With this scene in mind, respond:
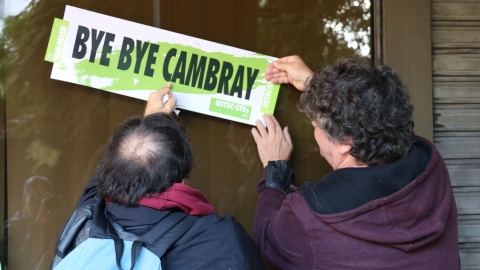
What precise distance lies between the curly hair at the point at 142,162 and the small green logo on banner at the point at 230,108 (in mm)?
667

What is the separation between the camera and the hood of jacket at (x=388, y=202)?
1.68 meters

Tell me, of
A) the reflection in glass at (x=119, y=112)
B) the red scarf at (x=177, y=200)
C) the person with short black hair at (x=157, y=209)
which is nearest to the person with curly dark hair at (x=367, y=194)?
the person with short black hair at (x=157, y=209)

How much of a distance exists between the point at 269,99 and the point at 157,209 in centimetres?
91

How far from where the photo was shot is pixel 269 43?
2.46 meters

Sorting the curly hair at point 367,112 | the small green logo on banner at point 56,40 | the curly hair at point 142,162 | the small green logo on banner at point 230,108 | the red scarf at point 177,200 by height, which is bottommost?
the red scarf at point 177,200

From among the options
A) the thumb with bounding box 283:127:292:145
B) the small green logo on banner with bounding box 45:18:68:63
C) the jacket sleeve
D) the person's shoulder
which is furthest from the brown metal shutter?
the small green logo on banner with bounding box 45:18:68:63

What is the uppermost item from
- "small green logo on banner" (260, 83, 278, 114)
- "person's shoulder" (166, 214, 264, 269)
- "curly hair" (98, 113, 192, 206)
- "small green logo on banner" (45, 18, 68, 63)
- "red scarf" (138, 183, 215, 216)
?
"small green logo on banner" (45, 18, 68, 63)

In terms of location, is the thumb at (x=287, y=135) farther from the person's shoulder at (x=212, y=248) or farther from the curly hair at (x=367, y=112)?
the person's shoulder at (x=212, y=248)

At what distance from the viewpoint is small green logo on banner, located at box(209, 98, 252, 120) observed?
2373mm

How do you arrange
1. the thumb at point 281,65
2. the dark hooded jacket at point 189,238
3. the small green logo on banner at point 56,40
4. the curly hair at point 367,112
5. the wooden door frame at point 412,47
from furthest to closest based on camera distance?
the wooden door frame at point 412,47
the thumb at point 281,65
the small green logo on banner at point 56,40
the curly hair at point 367,112
the dark hooded jacket at point 189,238

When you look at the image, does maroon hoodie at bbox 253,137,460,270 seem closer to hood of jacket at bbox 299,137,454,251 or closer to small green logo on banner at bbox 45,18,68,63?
hood of jacket at bbox 299,137,454,251

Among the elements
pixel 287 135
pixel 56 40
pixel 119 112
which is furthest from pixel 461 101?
pixel 56 40

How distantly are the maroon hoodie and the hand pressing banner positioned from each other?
0.67 m

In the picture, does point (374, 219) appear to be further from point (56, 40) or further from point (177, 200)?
point (56, 40)
